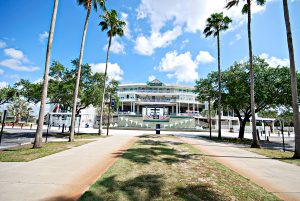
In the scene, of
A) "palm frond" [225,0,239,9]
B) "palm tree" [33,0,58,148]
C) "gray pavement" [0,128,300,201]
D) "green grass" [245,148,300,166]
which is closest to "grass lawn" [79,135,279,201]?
"gray pavement" [0,128,300,201]

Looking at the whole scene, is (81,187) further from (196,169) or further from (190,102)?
(190,102)

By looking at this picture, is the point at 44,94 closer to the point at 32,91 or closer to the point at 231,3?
the point at 32,91

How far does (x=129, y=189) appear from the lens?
436 cm

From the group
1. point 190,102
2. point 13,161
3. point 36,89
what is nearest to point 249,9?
point 13,161

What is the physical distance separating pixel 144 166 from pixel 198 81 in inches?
867

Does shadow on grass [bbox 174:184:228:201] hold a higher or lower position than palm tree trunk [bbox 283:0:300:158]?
lower

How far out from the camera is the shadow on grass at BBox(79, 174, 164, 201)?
12.9 feet

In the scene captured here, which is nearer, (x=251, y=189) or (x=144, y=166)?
(x=251, y=189)

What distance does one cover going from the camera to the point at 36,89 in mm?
19875

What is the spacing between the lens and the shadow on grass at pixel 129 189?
3.92m

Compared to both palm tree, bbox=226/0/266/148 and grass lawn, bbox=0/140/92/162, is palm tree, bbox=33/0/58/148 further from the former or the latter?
palm tree, bbox=226/0/266/148

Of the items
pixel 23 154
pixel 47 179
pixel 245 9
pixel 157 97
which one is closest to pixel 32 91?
pixel 23 154

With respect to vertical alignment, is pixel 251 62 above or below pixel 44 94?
above

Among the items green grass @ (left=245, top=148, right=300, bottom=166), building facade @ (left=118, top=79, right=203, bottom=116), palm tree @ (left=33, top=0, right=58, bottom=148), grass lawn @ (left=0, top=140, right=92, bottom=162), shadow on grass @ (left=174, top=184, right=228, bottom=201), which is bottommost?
green grass @ (left=245, top=148, right=300, bottom=166)
